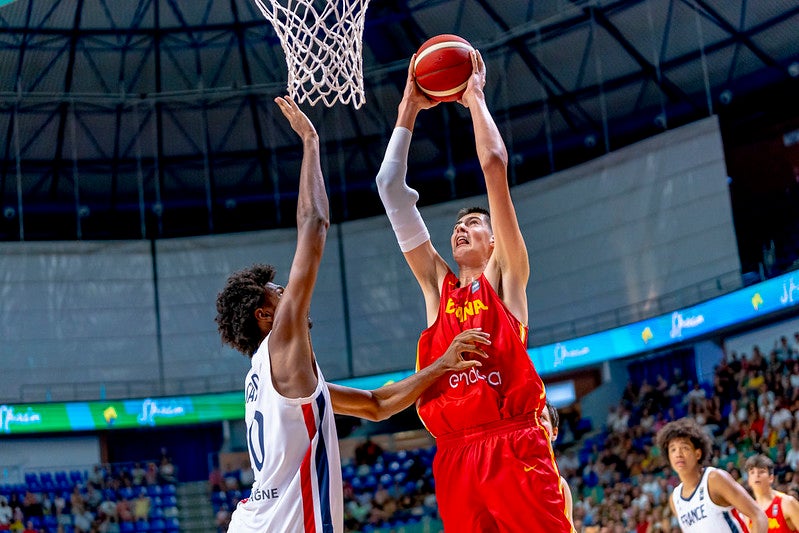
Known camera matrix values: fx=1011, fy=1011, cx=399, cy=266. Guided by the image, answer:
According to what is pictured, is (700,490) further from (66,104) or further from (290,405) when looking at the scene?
(66,104)

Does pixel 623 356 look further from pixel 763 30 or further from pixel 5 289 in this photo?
pixel 5 289

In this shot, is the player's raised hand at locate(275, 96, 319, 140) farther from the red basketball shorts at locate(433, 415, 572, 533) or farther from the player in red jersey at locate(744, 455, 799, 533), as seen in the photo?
the player in red jersey at locate(744, 455, 799, 533)

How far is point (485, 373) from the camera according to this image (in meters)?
4.54

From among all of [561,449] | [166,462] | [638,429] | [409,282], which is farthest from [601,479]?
[166,462]

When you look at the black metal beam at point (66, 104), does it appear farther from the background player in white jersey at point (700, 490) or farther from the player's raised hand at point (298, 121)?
the player's raised hand at point (298, 121)

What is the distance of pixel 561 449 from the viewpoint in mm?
22844

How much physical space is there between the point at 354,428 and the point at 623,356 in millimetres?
8210

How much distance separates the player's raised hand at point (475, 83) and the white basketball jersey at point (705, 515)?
137 inches

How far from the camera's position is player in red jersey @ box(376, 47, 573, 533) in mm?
4328

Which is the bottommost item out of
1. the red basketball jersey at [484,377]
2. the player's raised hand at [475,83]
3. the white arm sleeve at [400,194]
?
the red basketball jersey at [484,377]

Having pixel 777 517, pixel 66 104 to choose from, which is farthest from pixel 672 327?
pixel 66 104

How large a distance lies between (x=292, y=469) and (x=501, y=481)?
2.96 ft

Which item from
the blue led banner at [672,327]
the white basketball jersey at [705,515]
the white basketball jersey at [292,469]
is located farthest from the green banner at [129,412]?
the white basketball jersey at [292,469]

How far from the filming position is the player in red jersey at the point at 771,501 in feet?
26.4
